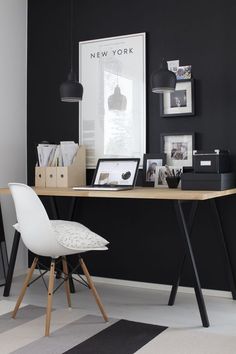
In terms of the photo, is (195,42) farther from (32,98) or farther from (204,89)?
(32,98)

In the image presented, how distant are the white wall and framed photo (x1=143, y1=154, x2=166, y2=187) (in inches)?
48.4

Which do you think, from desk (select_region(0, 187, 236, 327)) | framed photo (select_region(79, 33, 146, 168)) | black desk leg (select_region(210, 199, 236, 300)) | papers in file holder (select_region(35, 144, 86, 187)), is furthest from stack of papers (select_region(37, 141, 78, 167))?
black desk leg (select_region(210, 199, 236, 300))

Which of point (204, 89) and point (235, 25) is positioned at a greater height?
point (235, 25)

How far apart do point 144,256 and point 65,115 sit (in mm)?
1389

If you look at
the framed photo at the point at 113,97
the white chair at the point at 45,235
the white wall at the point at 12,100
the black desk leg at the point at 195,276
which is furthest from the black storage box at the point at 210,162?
the white wall at the point at 12,100

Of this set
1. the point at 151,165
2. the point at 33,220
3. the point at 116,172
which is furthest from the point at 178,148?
the point at 33,220

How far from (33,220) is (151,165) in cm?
124

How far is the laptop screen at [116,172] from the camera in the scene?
355 cm

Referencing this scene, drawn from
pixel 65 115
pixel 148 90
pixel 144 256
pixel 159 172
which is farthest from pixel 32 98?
pixel 144 256

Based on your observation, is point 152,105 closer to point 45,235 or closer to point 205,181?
point 205,181

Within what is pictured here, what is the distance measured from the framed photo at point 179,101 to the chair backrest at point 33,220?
4.66ft

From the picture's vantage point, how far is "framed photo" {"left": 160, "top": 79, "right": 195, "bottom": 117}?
366cm

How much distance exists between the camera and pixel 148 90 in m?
3.86

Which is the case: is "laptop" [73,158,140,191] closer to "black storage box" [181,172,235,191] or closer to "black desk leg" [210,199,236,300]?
"black storage box" [181,172,235,191]
